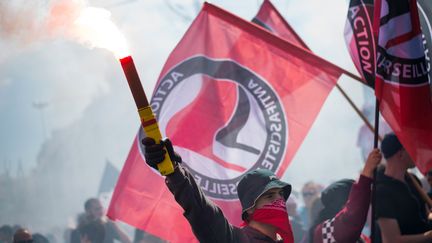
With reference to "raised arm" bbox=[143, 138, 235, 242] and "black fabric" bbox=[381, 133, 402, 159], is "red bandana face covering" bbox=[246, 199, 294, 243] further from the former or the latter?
"black fabric" bbox=[381, 133, 402, 159]

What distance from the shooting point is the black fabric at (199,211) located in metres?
3.57

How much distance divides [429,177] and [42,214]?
52.3 ft

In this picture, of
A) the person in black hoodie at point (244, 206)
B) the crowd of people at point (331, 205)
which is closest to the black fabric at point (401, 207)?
the crowd of people at point (331, 205)

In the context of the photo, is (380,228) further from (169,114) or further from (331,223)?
(169,114)

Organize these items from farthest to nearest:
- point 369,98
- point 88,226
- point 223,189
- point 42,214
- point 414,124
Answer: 1. point 42,214
2. point 369,98
3. point 88,226
4. point 223,189
5. point 414,124

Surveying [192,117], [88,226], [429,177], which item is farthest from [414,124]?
[88,226]

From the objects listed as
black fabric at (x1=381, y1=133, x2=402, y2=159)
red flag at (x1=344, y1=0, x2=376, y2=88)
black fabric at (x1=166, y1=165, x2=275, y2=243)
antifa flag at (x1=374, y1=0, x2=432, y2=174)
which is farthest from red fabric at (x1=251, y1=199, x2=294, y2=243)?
red flag at (x1=344, y1=0, x2=376, y2=88)

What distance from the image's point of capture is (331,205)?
6133mm

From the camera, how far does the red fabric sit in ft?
13.9

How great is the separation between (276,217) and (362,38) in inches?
67.9

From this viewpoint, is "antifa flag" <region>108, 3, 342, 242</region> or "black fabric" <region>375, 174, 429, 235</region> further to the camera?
"antifa flag" <region>108, 3, 342, 242</region>

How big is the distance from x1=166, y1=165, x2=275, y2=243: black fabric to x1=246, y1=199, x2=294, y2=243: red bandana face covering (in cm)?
24

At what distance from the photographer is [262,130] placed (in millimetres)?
6613

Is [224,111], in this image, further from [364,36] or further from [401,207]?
[401,207]
